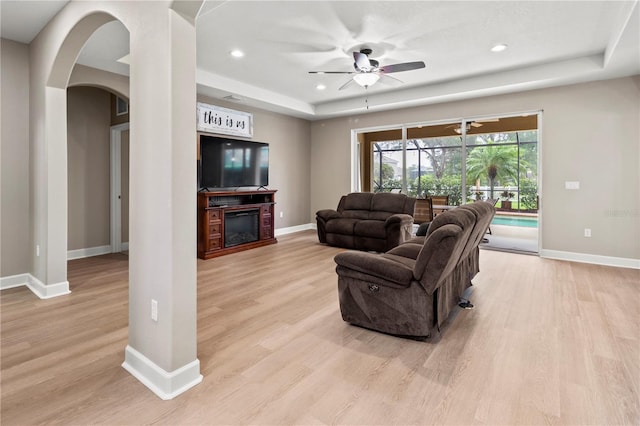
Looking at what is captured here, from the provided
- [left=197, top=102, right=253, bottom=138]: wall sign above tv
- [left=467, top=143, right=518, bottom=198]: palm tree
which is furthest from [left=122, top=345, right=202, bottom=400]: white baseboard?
[left=467, top=143, right=518, bottom=198]: palm tree

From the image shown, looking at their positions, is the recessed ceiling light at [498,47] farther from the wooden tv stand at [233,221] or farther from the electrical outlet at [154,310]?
the electrical outlet at [154,310]

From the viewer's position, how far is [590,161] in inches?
195

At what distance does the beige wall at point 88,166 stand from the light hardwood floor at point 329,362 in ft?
6.02

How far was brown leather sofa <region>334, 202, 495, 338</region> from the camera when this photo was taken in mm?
2309

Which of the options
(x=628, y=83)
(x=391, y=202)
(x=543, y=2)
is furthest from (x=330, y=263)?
A: (x=628, y=83)

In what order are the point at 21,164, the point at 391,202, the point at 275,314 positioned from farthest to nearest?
1. the point at 391,202
2. the point at 21,164
3. the point at 275,314

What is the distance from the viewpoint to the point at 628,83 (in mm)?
4664

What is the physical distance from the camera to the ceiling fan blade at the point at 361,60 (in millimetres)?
3990

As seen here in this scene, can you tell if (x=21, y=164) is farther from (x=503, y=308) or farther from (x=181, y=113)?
(x=503, y=308)

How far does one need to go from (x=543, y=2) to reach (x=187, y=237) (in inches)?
149

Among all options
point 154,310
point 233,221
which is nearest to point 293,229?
point 233,221

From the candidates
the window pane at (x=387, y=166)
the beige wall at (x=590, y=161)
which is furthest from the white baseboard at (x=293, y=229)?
the beige wall at (x=590, y=161)

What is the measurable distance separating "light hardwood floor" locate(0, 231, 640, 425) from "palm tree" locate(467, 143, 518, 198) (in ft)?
8.82

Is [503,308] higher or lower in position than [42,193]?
lower
